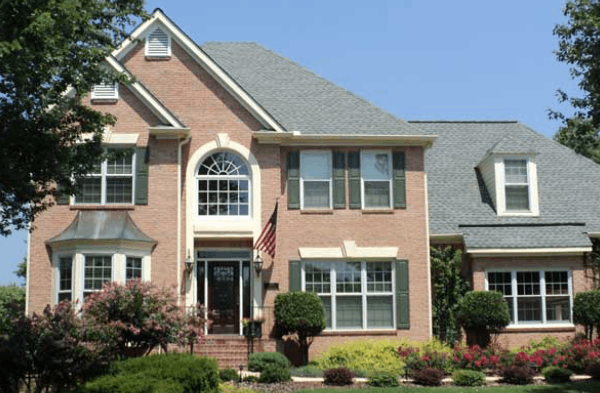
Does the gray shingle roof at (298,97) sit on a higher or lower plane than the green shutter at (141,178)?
higher

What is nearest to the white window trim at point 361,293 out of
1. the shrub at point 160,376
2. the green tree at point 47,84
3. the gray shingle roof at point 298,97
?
the gray shingle roof at point 298,97

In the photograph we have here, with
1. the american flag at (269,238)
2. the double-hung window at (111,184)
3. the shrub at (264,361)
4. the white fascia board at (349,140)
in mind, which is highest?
the white fascia board at (349,140)

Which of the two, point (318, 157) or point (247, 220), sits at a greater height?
point (318, 157)

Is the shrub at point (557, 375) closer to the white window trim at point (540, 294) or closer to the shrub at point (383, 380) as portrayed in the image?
the shrub at point (383, 380)

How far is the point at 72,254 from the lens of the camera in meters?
22.5

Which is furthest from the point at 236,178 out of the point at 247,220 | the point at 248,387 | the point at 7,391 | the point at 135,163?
the point at 7,391

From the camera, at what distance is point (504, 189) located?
2697cm

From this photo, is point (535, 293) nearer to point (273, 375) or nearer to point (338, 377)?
point (338, 377)

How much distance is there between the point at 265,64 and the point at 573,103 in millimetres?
14524

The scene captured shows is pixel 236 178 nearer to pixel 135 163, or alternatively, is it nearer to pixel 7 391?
pixel 135 163

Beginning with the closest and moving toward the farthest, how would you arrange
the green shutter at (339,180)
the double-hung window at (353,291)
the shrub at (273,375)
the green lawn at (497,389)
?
1. the green lawn at (497,389)
2. the shrub at (273,375)
3. the double-hung window at (353,291)
4. the green shutter at (339,180)

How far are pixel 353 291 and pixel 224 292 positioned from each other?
389 centimetres

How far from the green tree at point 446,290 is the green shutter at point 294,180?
4634mm

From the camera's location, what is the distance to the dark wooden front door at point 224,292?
971 inches
